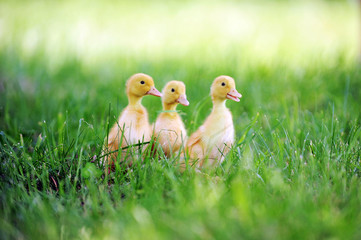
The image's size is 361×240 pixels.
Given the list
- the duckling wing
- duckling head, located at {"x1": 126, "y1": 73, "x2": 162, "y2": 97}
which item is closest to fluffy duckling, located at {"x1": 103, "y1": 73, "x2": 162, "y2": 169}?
duckling head, located at {"x1": 126, "y1": 73, "x2": 162, "y2": 97}

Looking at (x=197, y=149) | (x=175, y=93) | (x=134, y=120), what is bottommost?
(x=197, y=149)

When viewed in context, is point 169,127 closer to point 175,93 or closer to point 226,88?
point 175,93

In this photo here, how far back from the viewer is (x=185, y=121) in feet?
8.21

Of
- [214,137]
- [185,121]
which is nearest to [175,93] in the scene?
[214,137]

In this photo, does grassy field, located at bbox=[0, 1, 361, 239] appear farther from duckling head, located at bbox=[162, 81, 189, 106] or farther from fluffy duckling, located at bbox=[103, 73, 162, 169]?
duckling head, located at bbox=[162, 81, 189, 106]

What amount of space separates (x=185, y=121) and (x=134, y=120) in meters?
0.47

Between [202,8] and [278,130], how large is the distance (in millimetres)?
5613

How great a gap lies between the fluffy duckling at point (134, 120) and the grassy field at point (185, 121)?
0.32 feet

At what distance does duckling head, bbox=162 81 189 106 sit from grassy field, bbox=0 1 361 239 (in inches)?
11.8

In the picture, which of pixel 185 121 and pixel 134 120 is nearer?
pixel 134 120

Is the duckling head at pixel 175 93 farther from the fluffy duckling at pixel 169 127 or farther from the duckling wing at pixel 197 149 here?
the duckling wing at pixel 197 149

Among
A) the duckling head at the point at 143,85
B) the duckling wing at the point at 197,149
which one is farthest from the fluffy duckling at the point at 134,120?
the duckling wing at the point at 197,149

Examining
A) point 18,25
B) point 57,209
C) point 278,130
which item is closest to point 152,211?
point 57,209

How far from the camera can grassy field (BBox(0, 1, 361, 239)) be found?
1641mm
